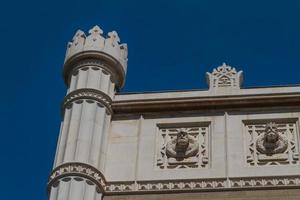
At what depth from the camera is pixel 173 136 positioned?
58.0 feet

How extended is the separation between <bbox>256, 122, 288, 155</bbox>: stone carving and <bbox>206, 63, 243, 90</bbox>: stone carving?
1.38m

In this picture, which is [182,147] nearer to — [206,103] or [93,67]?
[206,103]

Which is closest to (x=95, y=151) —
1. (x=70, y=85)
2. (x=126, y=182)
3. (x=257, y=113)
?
(x=126, y=182)

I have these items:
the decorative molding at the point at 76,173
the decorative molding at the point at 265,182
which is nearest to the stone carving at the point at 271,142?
the decorative molding at the point at 265,182

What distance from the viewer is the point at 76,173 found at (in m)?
16.4

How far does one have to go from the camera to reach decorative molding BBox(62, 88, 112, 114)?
706 inches

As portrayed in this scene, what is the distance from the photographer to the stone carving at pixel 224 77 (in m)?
18.4

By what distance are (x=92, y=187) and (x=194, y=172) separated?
5.81 ft

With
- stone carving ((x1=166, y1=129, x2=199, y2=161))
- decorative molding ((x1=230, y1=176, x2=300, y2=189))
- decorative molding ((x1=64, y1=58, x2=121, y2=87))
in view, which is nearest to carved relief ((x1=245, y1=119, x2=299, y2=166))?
decorative molding ((x1=230, y1=176, x2=300, y2=189))

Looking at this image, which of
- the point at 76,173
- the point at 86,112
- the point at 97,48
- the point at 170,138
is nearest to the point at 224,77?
the point at 170,138

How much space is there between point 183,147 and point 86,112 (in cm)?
182

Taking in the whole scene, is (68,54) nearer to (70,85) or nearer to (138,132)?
(70,85)

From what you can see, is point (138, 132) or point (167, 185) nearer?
point (167, 185)

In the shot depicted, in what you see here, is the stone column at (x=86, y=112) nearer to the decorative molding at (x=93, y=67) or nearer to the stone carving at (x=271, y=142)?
the decorative molding at (x=93, y=67)
